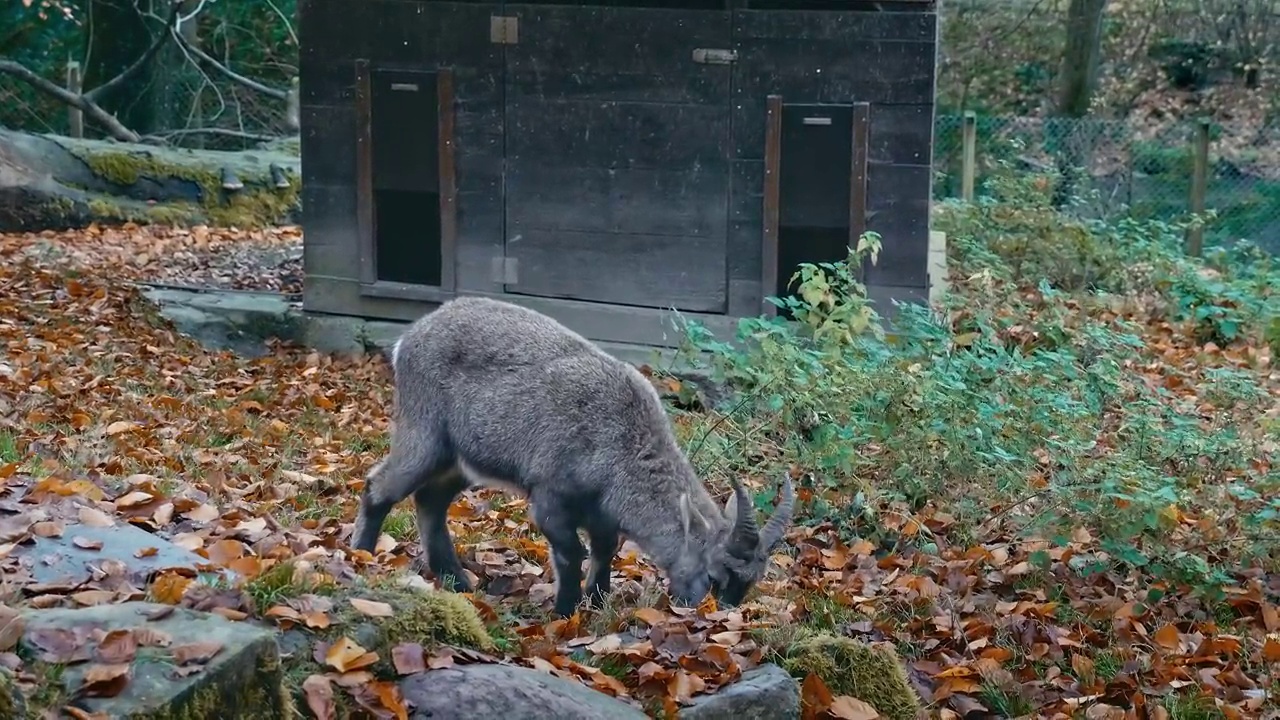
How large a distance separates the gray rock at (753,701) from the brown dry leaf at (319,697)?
1.25 meters

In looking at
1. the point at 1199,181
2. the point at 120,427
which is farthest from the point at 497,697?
the point at 1199,181

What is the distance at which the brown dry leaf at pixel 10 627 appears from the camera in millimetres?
3861

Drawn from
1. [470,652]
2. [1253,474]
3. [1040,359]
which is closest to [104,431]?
[470,652]

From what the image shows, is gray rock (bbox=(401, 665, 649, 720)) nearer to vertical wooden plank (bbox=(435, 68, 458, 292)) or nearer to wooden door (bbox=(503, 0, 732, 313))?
wooden door (bbox=(503, 0, 732, 313))

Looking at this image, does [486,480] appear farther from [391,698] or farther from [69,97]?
[69,97]

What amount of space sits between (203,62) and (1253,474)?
17832 mm

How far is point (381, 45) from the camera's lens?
11.2 m

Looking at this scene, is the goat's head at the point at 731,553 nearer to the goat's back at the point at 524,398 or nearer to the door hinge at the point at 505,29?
the goat's back at the point at 524,398

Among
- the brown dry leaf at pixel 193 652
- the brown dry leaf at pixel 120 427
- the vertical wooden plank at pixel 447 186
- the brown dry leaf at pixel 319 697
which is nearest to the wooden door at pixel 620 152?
the vertical wooden plank at pixel 447 186

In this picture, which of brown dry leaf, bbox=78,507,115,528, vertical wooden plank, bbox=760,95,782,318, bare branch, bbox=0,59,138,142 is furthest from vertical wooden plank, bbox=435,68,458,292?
bare branch, bbox=0,59,138,142

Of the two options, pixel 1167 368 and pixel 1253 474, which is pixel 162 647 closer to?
pixel 1253 474

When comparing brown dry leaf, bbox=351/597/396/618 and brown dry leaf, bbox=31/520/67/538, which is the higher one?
brown dry leaf, bbox=31/520/67/538

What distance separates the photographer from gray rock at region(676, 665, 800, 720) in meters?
4.96

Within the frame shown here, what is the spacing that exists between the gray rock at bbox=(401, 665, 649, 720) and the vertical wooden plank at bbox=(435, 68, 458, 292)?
22.4 feet
